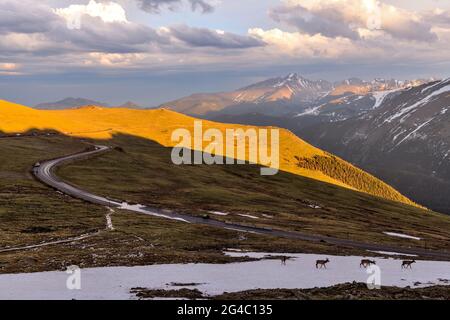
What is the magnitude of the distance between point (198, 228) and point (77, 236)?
19209mm

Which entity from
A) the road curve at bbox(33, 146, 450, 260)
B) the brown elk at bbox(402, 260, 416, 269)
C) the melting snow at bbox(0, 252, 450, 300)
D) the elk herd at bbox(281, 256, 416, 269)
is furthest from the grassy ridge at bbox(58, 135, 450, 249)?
the melting snow at bbox(0, 252, 450, 300)

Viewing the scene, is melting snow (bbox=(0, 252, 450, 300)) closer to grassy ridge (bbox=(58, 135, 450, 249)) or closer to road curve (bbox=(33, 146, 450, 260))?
road curve (bbox=(33, 146, 450, 260))

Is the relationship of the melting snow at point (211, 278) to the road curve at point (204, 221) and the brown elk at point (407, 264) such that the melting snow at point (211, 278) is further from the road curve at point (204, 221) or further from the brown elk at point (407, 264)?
the road curve at point (204, 221)

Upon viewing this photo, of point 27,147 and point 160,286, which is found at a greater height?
point 27,147

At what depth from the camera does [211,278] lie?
127 feet

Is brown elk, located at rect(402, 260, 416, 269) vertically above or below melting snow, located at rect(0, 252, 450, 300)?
below

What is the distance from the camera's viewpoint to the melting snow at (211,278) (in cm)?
3300

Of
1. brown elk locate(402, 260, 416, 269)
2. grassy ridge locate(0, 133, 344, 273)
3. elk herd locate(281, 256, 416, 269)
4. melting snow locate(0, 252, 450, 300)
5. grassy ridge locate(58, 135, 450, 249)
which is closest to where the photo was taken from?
melting snow locate(0, 252, 450, 300)

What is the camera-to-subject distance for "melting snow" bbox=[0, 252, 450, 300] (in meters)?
33.0

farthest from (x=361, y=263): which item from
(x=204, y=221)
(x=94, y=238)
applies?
(x=204, y=221)

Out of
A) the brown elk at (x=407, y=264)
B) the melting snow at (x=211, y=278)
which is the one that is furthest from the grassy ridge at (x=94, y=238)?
the brown elk at (x=407, y=264)
